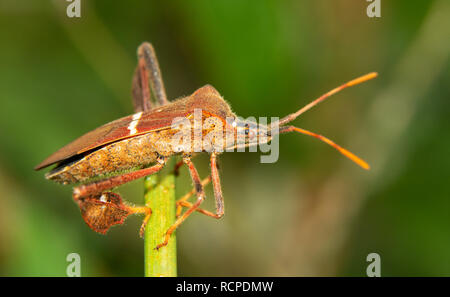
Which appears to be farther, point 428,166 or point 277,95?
point 428,166

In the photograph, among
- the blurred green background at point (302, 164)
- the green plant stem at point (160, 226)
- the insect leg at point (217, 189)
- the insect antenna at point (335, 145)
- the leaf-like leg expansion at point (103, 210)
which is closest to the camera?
the green plant stem at point (160, 226)

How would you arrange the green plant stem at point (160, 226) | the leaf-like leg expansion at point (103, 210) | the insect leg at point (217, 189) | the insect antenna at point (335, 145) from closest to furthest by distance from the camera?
the green plant stem at point (160, 226), the leaf-like leg expansion at point (103, 210), the insect antenna at point (335, 145), the insect leg at point (217, 189)

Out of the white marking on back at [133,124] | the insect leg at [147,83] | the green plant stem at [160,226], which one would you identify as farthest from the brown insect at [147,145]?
the insect leg at [147,83]

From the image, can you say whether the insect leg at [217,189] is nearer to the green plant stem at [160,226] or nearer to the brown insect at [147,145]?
the brown insect at [147,145]

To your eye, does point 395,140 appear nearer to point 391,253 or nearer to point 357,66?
point 357,66
